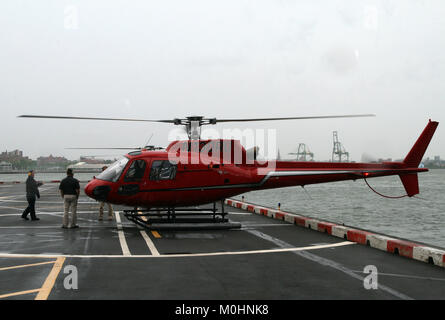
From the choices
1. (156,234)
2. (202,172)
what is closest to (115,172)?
(156,234)

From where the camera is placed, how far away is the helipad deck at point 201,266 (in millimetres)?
6934

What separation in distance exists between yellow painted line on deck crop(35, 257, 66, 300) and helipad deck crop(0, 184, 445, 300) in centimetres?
2

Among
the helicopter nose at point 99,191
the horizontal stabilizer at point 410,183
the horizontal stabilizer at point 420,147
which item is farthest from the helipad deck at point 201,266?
the horizontal stabilizer at point 420,147

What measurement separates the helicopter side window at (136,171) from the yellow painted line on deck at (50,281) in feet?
16.2

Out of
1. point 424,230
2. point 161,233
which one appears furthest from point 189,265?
point 424,230

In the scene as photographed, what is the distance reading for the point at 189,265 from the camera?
8922mm

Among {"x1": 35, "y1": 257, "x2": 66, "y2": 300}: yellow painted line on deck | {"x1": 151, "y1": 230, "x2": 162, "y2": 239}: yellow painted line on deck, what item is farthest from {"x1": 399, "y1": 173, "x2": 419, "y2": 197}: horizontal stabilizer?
{"x1": 35, "y1": 257, "x2": 66, "y2": 300}: yellow painted line on deck

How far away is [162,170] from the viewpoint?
14.2 metres

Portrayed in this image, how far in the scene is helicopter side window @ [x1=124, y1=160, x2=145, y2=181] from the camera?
14.0m

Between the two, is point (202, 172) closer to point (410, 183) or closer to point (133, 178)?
point (133, 178)

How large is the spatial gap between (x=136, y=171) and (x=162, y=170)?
893 mm

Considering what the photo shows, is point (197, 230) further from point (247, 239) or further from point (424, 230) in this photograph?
point (424, 230)

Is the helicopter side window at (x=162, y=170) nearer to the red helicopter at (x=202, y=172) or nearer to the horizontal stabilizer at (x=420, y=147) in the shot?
the red helicopter at (x=202, y=172)
